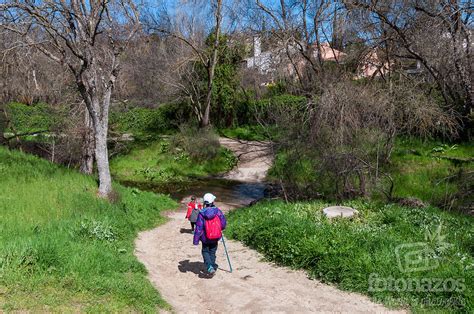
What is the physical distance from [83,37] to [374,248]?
36.9 feet

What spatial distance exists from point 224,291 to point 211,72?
2488cm

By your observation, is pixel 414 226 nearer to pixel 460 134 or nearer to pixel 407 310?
pixel 407 310

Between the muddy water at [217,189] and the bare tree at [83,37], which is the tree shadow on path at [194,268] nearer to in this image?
the bare tree at [83,37]

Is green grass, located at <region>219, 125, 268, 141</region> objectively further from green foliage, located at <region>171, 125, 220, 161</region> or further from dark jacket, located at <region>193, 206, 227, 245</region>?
dark jacket, located at <region>193, 206, 227, 245</region>

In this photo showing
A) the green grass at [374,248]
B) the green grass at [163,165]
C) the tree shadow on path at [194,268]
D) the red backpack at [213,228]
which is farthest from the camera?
the green grass at [163,165]

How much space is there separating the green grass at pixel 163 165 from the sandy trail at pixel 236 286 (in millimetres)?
16126

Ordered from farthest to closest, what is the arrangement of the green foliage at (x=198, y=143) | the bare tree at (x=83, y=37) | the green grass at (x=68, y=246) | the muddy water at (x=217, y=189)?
1. the green foliage at (x=198, y=143)
2. the muddy water at (x=217, y=189)
3. the bare tree at (x=83, y=37)
4. the green grass at (x=68, y=246)

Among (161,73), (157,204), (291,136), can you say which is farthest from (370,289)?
(161,73)

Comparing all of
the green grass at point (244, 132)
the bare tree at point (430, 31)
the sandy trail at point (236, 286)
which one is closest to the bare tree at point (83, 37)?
the sandy trail at point (236, 286)

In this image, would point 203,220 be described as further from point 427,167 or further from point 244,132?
point 244,132

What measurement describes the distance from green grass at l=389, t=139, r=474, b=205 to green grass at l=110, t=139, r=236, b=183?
11.5m

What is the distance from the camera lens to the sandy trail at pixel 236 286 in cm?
691

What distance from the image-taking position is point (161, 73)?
39062 mm

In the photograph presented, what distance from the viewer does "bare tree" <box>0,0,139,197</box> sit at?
44.3 feet
